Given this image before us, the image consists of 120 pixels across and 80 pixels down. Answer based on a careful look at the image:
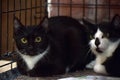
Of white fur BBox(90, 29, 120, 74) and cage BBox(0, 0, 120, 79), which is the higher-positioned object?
cage BBox(0, 0, 120, 79)

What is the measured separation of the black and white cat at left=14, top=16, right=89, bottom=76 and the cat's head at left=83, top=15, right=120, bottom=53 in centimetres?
17

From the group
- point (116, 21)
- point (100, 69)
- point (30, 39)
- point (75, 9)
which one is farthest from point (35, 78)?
point (75, 9)

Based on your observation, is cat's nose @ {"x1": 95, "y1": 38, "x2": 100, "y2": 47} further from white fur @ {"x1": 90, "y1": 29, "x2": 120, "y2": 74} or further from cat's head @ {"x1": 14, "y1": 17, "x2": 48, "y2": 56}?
cat's head @ {"x1": 14, "y1": 17, "x2": 48, "y2": 56}

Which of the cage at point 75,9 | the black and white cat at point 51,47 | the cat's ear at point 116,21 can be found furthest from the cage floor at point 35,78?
the cage at point 75,9

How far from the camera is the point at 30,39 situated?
152 centimetres

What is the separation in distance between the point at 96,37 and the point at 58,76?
309 mm

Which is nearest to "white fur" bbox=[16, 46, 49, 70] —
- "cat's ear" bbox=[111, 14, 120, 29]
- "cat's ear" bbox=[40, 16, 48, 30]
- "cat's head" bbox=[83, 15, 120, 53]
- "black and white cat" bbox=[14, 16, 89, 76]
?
"black and white cat" bbox=[14, 16, 89, 76]

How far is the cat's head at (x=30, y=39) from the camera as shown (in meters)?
1.52

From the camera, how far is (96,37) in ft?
4.99

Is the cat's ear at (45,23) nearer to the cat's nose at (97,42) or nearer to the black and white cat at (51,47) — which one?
the black and white cat at (51,47)

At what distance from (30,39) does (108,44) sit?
1.38 ft

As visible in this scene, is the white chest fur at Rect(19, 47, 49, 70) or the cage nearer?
the white chest fur at Rect(19, 47, 49, 70)

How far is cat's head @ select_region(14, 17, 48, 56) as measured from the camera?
152 centimetres

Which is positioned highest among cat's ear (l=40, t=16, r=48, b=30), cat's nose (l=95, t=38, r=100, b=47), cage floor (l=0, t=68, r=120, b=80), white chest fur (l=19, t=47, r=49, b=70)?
cat's ear (l=40, t=16, r=48, b=30)
